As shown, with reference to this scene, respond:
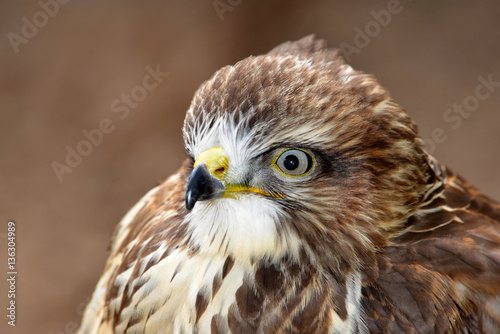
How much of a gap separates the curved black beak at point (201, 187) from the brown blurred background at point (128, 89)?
3.29 meters

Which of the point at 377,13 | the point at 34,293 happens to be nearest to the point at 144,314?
the point at 34,293

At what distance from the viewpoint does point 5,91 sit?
517cm

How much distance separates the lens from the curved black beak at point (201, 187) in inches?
72.7

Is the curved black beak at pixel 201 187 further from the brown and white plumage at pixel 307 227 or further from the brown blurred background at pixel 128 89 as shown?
the brown blurred background at pixel 128 89

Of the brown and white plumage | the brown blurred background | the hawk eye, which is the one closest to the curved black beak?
the brown and white plumage

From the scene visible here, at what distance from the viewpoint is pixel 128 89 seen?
534 centimetres

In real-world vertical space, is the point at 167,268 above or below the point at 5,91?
below

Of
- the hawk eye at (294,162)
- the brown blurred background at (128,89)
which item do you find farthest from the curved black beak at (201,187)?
the brown blurred background at (128,89)

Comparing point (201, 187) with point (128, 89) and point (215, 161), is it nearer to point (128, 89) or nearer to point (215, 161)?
point (215, 161)

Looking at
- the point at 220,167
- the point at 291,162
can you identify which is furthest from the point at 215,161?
the point at 291,162

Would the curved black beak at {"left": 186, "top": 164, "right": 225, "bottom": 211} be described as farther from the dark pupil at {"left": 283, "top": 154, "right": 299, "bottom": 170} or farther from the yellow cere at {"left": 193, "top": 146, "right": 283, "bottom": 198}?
the dark pupil at {"left": 283, "top": 154, "right": 299, "bottom": 170}

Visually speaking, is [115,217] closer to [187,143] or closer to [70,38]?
[70,38]

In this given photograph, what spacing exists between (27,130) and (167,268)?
3531mm

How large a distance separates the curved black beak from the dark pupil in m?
0.21
